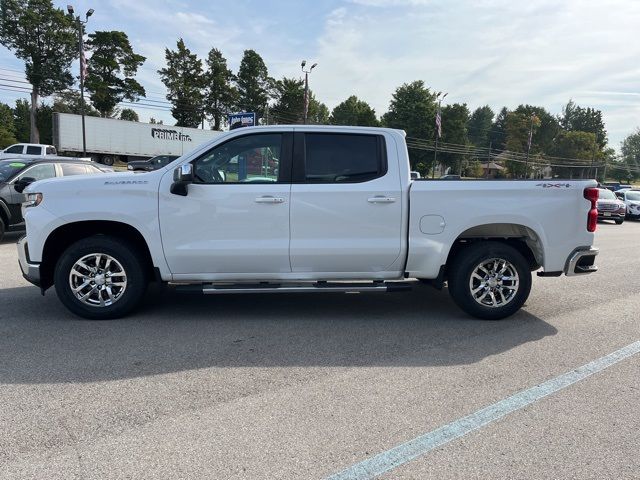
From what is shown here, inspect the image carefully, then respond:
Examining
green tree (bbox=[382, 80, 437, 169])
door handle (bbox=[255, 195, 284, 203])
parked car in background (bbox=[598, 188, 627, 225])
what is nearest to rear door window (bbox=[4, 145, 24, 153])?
door handle (bbox=[255, 195, 284, 203])

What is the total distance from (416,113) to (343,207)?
261ft

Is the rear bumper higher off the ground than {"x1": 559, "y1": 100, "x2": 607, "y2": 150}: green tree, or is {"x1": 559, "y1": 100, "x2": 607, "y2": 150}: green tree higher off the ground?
{"x1": 559, "y1": 100, "x2": 607, "y2": 150}: green tree

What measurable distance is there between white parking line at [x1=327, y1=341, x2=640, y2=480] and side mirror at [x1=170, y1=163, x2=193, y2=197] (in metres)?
3.30

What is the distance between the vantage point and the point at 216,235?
5.06m

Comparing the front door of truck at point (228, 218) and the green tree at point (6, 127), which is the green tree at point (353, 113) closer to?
the green tree at point (6, 127)

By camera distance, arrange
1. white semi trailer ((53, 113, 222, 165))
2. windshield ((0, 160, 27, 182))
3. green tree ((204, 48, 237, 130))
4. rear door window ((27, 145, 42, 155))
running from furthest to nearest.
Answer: green tree ((204, 48, 237, 130)) → white semi trailer ((53, 113, 222, 165)) → rear door window ((27, 145, 42, 155)) → windshield ((0, 160, 27, 182))

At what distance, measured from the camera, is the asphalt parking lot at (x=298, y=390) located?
9.07ft

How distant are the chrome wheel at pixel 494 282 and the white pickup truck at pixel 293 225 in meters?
0.01

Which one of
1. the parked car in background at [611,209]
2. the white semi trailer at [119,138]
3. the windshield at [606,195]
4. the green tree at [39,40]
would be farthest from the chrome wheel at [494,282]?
the green tree at [39,40]

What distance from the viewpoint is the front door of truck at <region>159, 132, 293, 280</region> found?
5.03 m

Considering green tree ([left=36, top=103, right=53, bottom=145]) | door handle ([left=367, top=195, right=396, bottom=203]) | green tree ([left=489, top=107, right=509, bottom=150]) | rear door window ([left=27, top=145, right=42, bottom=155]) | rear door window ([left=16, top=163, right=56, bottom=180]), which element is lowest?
door handle ([left=367, top=195, right=396, bottom=203])

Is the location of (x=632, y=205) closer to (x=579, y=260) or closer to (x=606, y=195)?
(x=606, y=195)

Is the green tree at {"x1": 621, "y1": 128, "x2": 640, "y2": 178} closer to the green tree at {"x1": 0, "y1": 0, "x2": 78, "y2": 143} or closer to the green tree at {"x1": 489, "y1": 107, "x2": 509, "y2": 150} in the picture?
the green tree at {"x1": 489, "y1": 107, "x2": 509, "y2": 150}

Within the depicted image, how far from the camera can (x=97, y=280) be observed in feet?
16.8
